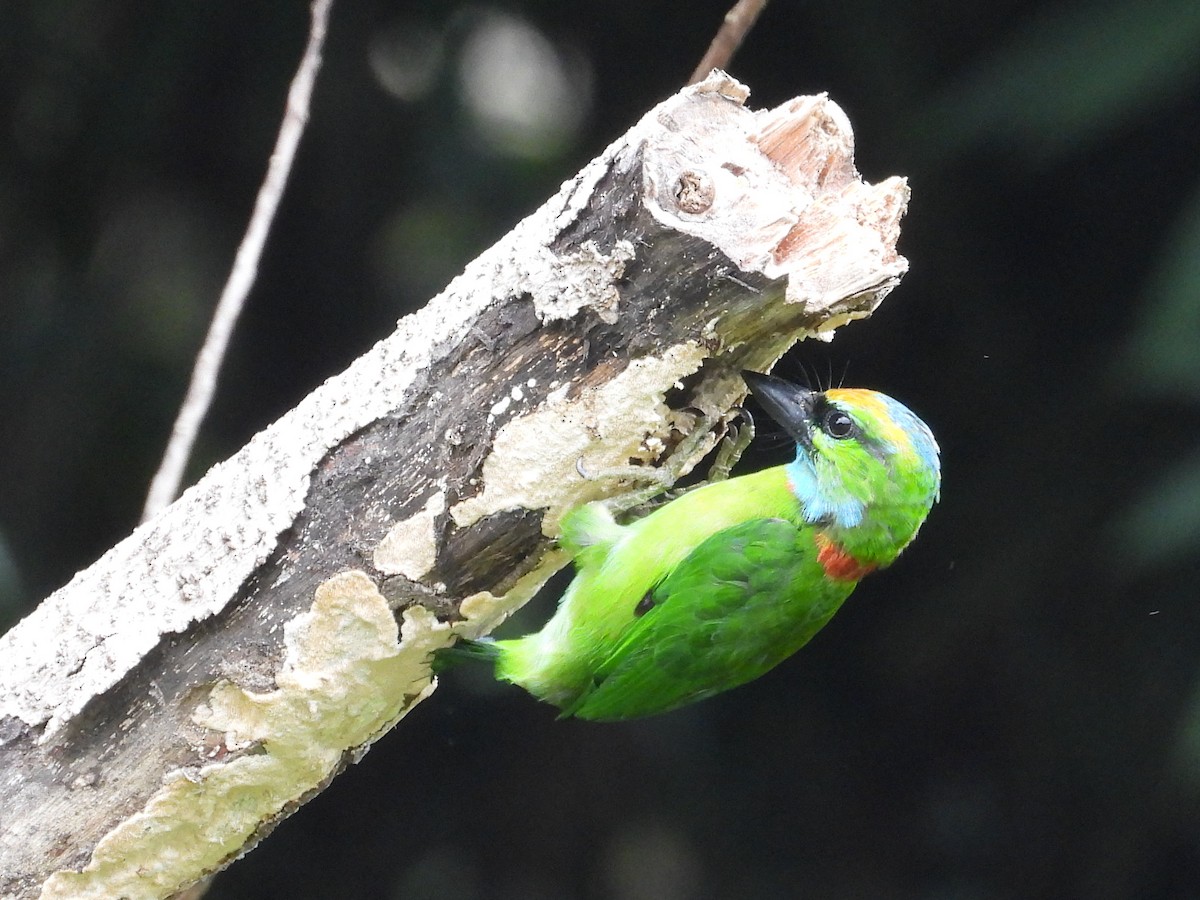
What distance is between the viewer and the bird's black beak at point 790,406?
2039mm

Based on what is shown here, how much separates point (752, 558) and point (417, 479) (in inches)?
28.0

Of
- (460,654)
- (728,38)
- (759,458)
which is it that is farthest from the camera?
(759,458)

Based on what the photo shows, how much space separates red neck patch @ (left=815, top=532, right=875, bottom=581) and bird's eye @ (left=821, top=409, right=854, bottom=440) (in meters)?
0.18

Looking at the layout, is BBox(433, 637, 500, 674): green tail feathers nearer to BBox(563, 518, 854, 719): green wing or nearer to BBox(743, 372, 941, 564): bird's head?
BBox(563, 518, 854, 719): green wing

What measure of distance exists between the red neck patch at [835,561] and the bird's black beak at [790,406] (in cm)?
18

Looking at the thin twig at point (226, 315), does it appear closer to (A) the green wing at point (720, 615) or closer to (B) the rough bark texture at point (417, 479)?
(B) the rough bark texture at point (417, 479)

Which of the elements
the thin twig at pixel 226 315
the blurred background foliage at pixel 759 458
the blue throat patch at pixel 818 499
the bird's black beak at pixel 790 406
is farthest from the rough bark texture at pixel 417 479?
the blurred background foliage at pixel 759 458

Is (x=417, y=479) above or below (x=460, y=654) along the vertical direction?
above

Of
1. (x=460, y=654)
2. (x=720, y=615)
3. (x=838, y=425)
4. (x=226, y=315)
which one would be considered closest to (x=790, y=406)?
(x=838, y=425)

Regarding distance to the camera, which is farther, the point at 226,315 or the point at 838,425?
the point at 838,425

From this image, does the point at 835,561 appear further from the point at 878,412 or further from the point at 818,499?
the point at 878,412

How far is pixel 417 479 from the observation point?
1.54 meters

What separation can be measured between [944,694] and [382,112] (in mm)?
2299

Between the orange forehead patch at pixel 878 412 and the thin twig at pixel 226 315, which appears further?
the orange forehead patch at pixel 878 412
